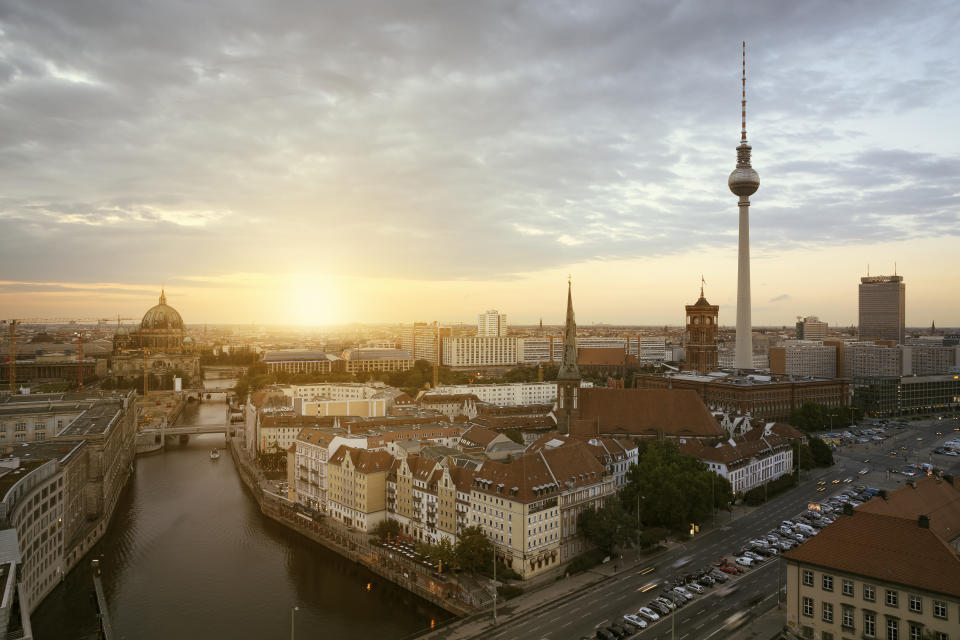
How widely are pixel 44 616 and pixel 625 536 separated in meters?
27.0

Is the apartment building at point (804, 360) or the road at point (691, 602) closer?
the road at point (691, 602)

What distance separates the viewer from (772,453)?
4597 cm

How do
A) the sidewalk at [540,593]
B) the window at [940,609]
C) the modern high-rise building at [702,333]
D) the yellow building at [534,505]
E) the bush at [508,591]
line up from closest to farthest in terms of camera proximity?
the window at [940,609]
the sidewalk at [540,593]
the bush at [508,591]
the yellow building at [534,505]
the modern high-rise building at [702,333]

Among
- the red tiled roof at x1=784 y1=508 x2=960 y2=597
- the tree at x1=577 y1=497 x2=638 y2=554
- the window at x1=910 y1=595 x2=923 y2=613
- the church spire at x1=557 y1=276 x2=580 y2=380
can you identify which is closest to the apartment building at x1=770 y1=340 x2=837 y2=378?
the church spire at x1=557 y1=276 x2=580 y2=380

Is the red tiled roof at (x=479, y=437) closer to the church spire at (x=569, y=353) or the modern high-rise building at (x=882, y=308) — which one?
the church spire at (x=569, y=353)

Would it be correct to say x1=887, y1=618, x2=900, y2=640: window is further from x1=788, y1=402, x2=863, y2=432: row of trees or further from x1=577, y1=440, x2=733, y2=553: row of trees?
x1=788, y1=402, x2=863, y2=432: row of trees

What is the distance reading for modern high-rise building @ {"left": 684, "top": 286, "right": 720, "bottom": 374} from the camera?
86.1 meters

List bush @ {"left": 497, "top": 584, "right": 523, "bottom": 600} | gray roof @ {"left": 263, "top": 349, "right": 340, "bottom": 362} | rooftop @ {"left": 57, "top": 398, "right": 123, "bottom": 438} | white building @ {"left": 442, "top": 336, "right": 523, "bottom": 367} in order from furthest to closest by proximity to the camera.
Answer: gray roof @ {"left": 263, "top": 349, "right": 340, "bottom": 362} → white building @ {"left": 442, "top": 336, "right": 523, "bottom": 367} → rooftop @ {"left": 57, "top": 398, "right": 123, "bottom": 438} → bush @ {"left": 497, "top": 584, "right": 523, "bottom": 600}

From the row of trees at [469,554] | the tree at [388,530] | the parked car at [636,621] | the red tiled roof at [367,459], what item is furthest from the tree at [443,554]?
the parked car at [636,621]

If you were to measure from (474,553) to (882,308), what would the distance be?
177 m

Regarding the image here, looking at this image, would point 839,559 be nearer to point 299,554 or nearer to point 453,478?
point 453,478

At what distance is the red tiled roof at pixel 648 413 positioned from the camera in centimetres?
4891

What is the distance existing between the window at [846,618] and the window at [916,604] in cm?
185

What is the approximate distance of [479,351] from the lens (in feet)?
451
